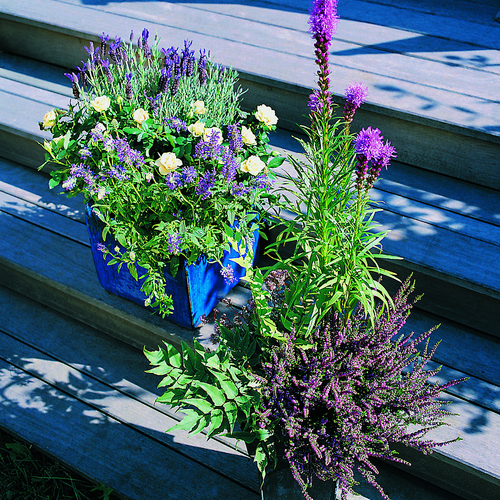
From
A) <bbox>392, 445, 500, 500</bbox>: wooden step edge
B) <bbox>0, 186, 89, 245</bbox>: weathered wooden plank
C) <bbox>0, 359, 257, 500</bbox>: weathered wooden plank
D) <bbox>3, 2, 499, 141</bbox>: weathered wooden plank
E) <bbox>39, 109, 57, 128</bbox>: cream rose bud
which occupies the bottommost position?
<bbox>0, 359, 257, 500</bbox>: weathered wooden plank

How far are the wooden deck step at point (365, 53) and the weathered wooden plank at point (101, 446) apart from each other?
1754mm

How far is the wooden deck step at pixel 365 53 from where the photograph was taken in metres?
2.34

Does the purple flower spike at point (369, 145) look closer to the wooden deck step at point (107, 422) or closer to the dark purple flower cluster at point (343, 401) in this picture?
the dark purple flower cluster at point (343, 401)

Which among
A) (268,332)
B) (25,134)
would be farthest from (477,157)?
A: (25,134)

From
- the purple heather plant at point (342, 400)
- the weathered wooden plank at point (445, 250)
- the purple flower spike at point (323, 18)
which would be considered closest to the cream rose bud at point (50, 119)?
the purple flower spike at point (323, 18)

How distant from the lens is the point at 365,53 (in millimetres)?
2840

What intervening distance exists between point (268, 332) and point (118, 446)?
90 centimetres

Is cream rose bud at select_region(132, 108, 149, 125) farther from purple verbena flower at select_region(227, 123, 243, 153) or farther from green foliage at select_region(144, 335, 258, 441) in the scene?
green foliage at select_region(144, 335, 258, 441)

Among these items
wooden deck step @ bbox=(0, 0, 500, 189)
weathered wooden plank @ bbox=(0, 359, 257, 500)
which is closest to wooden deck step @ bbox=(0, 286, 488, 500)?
weathered wooden plank @ bbox=(0, 359, 257, 500)

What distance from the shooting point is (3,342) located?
2.37m

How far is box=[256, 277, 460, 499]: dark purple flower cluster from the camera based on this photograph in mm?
1358

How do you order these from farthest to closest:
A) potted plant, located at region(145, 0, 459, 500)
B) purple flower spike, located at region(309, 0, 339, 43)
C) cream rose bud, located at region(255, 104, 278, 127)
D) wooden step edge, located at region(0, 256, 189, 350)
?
wooden step edge, located at region(0, 256, 189, 350)
cream rose bud, located at region(255, 104, 278, 127)
potted plant, located at region(145, 0, 459, 500)
purple flower spike, located at region(309, 0, 339, 43)

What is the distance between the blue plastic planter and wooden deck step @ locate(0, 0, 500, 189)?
991mm

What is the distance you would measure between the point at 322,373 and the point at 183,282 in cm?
65
